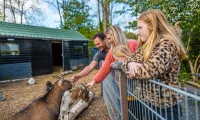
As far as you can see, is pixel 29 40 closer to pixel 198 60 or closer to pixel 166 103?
pixel 198 60

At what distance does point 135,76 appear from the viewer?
46.4 inches

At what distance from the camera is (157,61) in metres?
1.08

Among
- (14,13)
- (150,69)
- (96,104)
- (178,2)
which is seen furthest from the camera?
(14,13)

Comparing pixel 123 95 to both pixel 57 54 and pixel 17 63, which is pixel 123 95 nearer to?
pixel 17 63

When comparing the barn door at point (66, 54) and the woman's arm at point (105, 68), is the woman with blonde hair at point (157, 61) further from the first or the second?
the barn door at point (66, 54)

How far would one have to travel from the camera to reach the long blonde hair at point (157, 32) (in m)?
1.22

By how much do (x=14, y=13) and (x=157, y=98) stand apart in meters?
27.4

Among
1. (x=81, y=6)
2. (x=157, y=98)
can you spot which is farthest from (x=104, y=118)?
(x=81, y=6)

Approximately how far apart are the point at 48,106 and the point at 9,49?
911 centimetres

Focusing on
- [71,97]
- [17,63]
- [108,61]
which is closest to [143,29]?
[108,61]

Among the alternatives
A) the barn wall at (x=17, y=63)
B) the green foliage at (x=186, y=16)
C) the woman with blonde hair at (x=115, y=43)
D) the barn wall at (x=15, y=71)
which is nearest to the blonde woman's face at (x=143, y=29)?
the woman with blonde hair at (x=115, y=43)

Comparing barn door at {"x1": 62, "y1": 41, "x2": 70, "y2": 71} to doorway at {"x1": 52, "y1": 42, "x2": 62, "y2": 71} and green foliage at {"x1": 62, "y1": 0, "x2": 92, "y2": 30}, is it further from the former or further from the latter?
green foliage at {"x1": 62, "y1": 0, "x2": 92, "y2": 30}

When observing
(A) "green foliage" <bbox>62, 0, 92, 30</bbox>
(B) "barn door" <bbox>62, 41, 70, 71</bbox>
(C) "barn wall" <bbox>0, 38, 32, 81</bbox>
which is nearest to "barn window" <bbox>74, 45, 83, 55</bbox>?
(B) "barn door" <bbox>62, 41, 70, 71</bbox>

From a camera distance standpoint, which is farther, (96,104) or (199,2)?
(199,2)
